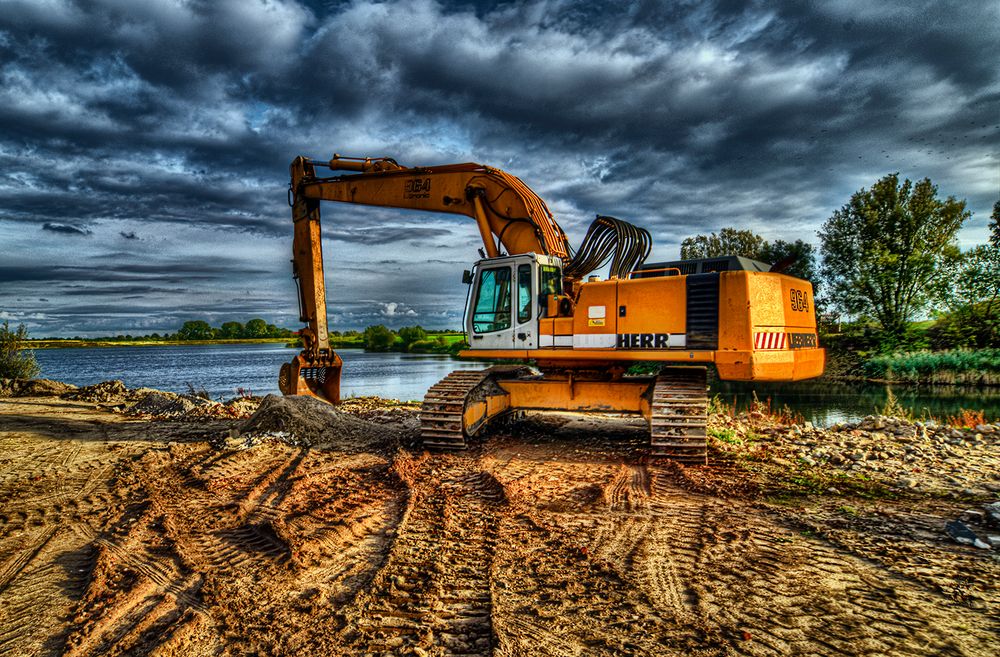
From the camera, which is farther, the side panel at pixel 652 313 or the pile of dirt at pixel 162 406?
the pile of dirt at pixel 162 406

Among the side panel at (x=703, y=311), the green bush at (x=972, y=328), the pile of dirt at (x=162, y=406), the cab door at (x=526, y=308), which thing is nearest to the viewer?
the side panel at (x=703, y=311)

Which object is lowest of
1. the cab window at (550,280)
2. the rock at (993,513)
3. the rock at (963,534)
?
the rock at (963,534)

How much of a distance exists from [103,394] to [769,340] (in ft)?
51.0

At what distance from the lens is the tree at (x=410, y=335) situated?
186 feet

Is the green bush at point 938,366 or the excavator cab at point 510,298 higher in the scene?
the excavator cab at point 510,298

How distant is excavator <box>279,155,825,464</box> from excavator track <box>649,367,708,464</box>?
0.5 inches

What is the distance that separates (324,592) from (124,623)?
43.3 inches

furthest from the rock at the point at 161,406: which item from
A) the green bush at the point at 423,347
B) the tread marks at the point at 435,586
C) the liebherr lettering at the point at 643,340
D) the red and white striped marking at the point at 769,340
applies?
the green bush at the point at 423,347

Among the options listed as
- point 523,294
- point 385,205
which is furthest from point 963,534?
point 385,205

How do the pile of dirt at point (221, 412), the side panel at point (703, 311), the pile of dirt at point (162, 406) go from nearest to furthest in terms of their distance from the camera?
the side panel at point (703, 311)
the pile of dirt at point (221, 412)
the pile of dirt at point (162, 406)

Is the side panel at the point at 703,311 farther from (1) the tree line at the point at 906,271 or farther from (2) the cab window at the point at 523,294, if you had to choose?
(1) the tree line at the point at 906,271

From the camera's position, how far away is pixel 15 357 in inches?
706

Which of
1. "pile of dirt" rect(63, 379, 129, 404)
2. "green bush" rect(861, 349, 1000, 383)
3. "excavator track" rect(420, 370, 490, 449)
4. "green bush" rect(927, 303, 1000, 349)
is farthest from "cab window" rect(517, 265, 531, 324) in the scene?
"green bush" rect(927, 303, 1000, 349)

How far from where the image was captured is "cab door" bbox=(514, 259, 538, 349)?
7676mm
